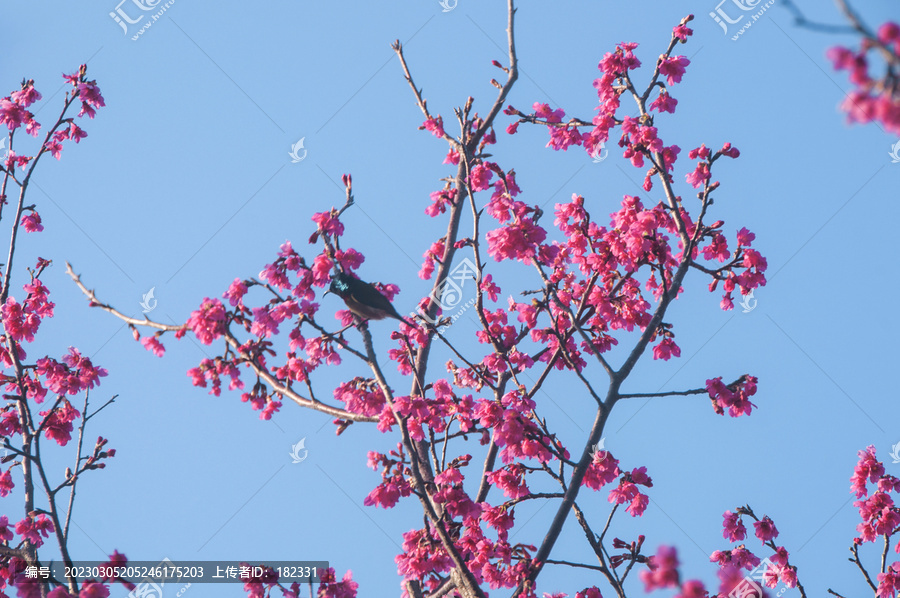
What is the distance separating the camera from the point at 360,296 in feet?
16.1

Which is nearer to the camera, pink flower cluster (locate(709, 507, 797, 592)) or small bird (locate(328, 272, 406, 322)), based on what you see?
small bird (locate(328, 272, 406, 322))

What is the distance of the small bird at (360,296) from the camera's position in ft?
16.0

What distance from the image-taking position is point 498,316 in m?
6.00

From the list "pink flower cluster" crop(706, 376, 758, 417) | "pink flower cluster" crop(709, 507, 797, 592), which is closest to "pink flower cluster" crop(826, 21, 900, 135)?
"pink flower cluster" crop(706, 376, 758, 417)

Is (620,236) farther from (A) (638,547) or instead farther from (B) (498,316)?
(A) (638,547)

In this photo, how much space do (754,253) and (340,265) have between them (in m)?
2.81

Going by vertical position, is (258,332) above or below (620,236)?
below

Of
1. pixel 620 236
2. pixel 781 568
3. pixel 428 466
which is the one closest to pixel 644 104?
pixel 620 236

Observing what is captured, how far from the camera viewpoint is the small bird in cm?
487
